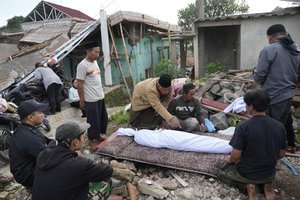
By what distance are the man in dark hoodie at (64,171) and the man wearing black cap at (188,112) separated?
2.65m

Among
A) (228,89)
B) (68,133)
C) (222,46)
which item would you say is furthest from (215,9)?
(68,133)

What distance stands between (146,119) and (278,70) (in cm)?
232

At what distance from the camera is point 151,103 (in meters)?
4.56

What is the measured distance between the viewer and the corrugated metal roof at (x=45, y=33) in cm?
1211

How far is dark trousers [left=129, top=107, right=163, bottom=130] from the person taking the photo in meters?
5.04

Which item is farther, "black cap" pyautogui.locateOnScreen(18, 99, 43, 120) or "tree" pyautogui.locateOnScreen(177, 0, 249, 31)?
"tree" pyautogui.locateOnScreen(177, 0, 249, 31)

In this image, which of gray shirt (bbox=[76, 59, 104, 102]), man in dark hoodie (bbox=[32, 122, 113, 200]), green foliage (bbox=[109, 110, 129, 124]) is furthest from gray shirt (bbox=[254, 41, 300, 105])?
green foliage (bbox=[109, 110, 129, 124])

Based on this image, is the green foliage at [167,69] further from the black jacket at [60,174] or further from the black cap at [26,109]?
the black jacket at [60,174]

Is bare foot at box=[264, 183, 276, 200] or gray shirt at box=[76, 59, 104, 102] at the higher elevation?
gray shirt at box=[76, 59, 104, 102]

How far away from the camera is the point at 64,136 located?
2.31 m

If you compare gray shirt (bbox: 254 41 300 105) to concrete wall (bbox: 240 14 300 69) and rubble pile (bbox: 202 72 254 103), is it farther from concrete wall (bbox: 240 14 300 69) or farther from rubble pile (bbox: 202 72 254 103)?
concrete wall (bbox: 240 14 300 69)

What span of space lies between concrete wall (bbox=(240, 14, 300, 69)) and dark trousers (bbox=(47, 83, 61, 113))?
20.3ft

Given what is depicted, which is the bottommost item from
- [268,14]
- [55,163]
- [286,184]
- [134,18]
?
[286,184]

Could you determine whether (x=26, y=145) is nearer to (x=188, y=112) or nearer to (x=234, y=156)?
(x=234, y=156)
